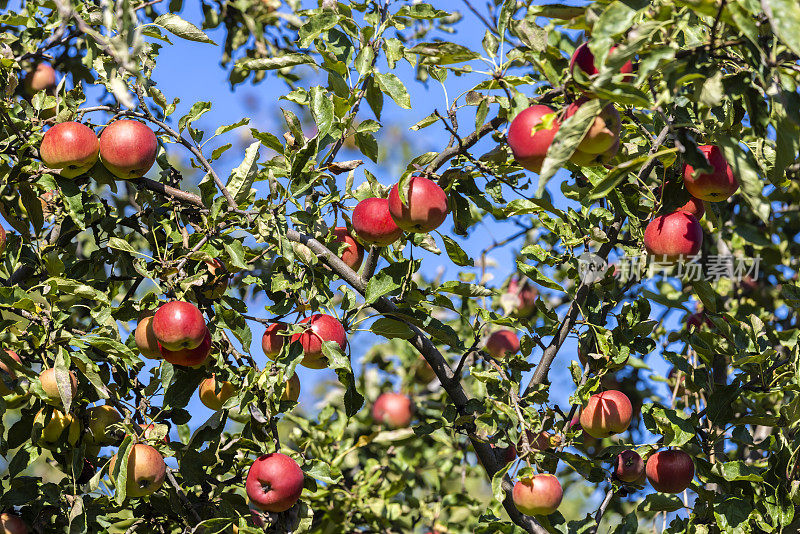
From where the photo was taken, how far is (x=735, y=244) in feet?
12.9

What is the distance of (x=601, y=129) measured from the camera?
6.06 ft

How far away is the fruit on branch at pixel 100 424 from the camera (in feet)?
8.47

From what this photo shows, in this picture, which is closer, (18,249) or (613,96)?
(613,96)

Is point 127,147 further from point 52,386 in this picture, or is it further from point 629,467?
point 629,467

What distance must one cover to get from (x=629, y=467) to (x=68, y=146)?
201 centimetres

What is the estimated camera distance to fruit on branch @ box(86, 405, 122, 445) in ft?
8.47

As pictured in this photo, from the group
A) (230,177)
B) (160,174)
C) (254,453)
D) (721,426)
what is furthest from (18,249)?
(721,426)

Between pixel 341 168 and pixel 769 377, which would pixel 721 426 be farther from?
pixel 341 168

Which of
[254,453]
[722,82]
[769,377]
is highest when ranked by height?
[722,82]

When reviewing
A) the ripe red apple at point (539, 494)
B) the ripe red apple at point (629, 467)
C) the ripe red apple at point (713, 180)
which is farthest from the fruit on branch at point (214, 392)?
the ripe red apple at point (713, 180)

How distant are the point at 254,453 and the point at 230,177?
0.87m

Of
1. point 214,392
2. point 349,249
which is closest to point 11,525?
point 214,392

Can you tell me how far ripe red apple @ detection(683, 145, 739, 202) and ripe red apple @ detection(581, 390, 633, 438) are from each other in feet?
2.36

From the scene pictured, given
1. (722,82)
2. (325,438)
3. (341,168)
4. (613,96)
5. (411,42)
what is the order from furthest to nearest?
Answer: (411,42) → (325,438) → (341,168) → (722,82) → (613,96)
